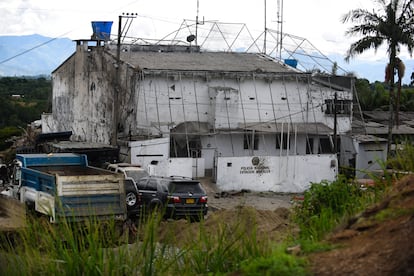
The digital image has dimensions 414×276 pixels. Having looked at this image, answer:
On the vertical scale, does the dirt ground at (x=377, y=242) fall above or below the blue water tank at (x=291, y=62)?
below

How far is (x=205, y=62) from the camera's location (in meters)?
44.2

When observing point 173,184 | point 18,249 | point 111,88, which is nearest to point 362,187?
point 18,249

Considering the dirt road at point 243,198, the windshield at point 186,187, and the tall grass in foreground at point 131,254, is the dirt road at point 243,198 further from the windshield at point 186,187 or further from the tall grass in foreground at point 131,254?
the tall grass in foreground at point 131,254

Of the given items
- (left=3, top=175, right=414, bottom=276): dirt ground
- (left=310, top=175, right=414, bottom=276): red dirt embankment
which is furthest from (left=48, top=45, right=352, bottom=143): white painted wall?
(left=310, top=175, right=414, bottom=276): red dirt embankment

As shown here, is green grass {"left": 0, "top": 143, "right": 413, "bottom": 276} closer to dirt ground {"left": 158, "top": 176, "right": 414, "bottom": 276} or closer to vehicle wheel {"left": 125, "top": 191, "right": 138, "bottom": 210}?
dirt ground {"left": 158, "top": 176, "right": 414, "bottom": 276}

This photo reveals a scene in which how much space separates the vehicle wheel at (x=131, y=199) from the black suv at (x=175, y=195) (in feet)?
1.62

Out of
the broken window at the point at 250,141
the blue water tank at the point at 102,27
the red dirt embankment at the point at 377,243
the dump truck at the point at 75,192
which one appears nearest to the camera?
the red dirt embankment at the point at 377,243

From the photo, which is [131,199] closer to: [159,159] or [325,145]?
[159,159]

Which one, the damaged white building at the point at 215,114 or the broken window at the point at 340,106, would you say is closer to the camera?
the damaged white building at the point at 215,114

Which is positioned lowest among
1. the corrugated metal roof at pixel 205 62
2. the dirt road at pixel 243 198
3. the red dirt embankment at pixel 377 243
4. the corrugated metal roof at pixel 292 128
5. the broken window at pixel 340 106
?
the dirt road at pixel 243 198

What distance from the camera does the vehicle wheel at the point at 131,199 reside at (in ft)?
68.5

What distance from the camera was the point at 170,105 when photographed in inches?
1574

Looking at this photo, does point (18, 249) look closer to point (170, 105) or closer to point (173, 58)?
point (170, 105)

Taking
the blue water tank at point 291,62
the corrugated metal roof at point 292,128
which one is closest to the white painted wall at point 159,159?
the corrugated metal roof at point 292,128
